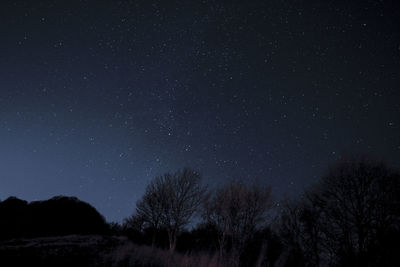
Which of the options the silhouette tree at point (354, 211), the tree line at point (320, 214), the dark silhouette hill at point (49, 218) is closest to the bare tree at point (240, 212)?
the tree line at point (320, 214)

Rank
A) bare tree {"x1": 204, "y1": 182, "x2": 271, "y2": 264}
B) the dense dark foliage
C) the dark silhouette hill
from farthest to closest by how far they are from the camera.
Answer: the dark silhouette hill, bare tree {"x1": 204, "y1": 182, "x2": 271, "y2": 264}, the dense dark foliage

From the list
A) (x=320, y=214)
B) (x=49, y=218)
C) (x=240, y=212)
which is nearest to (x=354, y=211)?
(x=320, y=214)

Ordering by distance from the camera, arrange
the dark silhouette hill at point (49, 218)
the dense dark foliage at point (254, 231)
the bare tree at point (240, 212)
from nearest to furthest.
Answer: the dense dark foliage at point (254, 231)
the bare tree at point (240, 212)
the dark silhouette hill at point (49, 218)

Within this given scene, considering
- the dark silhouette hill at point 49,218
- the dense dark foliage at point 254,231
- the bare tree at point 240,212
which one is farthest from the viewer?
the dark silhouette hill at point 49,218

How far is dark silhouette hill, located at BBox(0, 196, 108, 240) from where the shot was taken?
73.3 feet

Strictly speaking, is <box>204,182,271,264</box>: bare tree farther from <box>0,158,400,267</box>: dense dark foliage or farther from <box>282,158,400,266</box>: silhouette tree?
<box>282,158,400,266</box>: silhouette tree

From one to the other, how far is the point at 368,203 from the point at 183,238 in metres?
16.7

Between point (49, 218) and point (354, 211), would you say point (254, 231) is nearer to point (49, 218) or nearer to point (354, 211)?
point (354, 211)

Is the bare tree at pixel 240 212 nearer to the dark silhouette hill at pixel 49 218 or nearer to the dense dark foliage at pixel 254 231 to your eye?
the dense dark foliage at pixel 254 231

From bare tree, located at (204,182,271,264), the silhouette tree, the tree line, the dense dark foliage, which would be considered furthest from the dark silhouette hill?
the silhouette tree

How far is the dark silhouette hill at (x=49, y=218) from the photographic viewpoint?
879 inches

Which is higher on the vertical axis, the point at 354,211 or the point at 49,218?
the point at 354,211

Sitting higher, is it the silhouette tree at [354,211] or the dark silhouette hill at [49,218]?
the silhouette tree at [354,211]

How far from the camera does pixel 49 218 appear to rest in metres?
23.9
